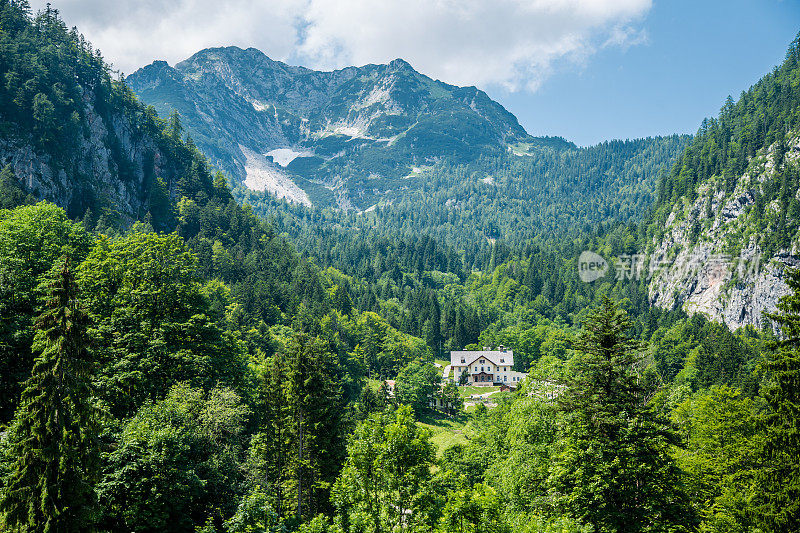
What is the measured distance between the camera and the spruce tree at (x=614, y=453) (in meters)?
20.8

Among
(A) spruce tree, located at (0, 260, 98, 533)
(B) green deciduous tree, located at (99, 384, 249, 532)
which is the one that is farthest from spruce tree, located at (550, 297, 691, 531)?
(A) spruce tree, located at (0, 260, 98, 533)

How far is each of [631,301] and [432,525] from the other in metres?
165

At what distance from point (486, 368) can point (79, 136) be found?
105 metres

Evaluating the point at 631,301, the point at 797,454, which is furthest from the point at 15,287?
the point at 631,301

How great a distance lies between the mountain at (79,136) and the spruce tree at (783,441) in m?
93.1

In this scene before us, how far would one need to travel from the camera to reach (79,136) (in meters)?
104

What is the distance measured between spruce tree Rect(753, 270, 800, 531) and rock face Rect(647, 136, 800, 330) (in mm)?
129776

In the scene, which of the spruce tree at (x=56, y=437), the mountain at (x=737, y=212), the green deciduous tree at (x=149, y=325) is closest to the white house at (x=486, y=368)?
the mountain at (x=737, y=212)

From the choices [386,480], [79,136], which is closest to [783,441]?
[386,480]

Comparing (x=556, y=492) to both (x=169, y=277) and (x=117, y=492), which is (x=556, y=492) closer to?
(x=117, y=492)

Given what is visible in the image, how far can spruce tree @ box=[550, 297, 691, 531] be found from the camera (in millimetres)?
20766

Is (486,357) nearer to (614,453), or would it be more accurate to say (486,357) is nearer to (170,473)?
(614,453)

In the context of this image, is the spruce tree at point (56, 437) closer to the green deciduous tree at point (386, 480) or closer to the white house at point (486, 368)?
the green deciduous tree at point (386, 480)

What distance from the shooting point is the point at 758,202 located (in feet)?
472
